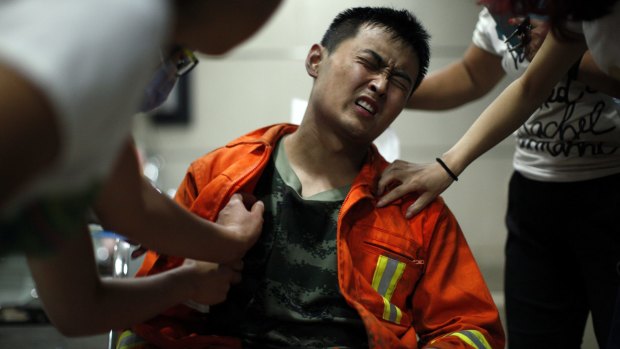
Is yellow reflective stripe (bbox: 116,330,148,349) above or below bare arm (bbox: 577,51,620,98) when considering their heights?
below

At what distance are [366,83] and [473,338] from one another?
0.57m

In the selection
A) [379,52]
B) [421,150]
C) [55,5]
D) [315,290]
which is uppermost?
[55,5]

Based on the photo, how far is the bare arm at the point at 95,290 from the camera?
40.6 inches

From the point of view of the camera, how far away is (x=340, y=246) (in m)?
1.47

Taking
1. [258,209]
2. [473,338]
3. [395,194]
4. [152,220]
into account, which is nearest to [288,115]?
[395,194]

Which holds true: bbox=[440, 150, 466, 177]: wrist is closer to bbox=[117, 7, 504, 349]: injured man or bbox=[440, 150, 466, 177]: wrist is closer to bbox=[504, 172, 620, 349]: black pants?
bbox=[117, 7, 504, 349]: injured man

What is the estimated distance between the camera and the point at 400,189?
1558 mm

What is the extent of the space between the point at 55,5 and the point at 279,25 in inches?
113

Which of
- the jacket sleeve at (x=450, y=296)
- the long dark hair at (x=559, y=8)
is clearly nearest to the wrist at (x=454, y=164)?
the jacket sleeve at (x=450, y=296)

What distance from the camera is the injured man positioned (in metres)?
1.44

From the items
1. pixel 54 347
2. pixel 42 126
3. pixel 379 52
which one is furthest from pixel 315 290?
pixel 54 347

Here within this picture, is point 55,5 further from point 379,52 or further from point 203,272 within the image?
point 379,52

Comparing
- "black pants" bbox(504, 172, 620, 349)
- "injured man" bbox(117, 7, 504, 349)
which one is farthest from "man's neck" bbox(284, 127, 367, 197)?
"black pants" bbox(504, 172, 620, 349)

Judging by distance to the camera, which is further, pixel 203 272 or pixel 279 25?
pixel 279 25
